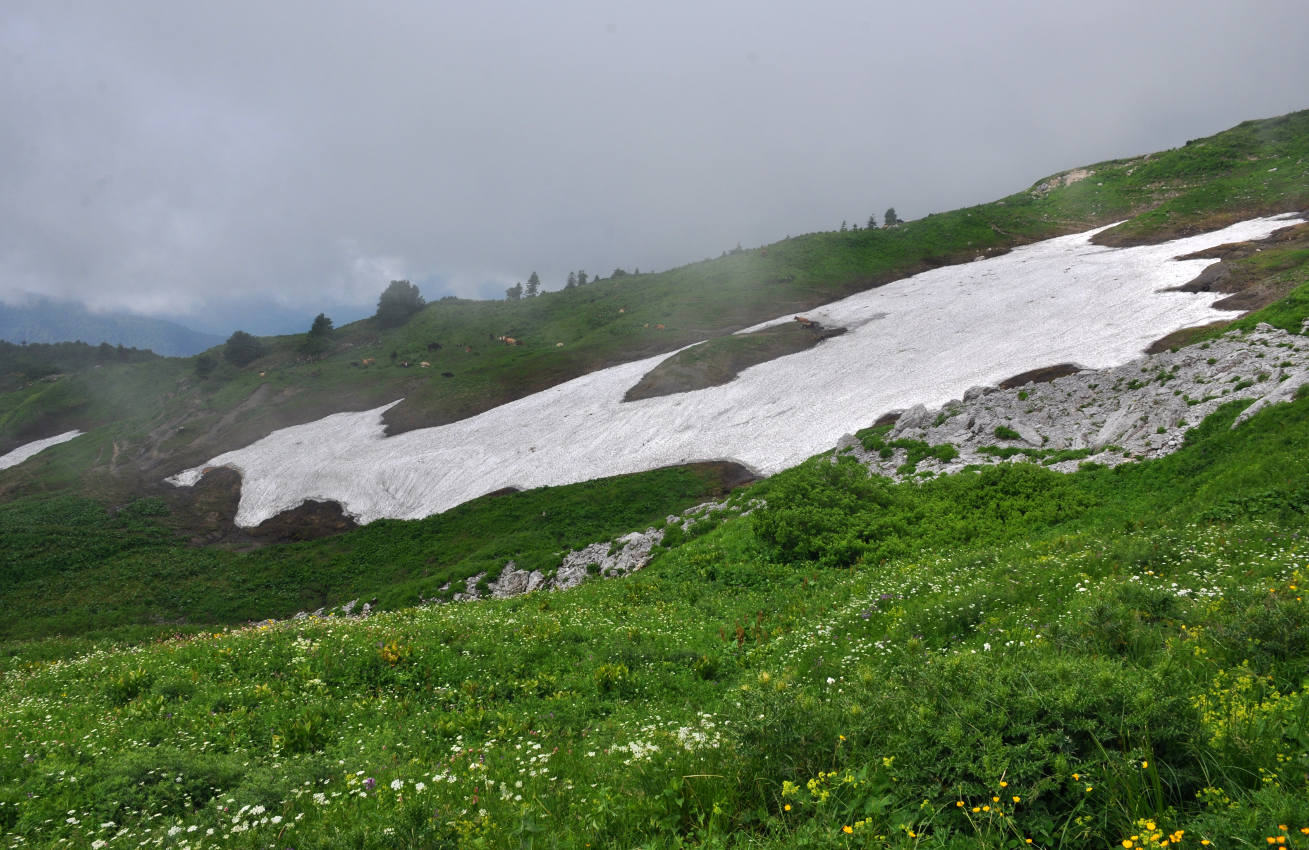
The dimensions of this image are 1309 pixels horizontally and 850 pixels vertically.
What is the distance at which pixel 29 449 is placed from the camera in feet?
235

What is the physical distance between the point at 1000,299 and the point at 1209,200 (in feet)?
117

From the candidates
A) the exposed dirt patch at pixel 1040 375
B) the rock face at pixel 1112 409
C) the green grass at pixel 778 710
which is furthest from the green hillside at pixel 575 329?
the green grass at pixel 778 710

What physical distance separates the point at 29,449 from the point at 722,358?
273 ft

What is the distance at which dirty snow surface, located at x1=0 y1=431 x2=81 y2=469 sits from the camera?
68438 mm

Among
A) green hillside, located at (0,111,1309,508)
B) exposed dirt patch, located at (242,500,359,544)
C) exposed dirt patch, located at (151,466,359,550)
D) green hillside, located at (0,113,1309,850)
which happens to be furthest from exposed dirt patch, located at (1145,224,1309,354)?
exposed dirt patch, located at (151,466,359,550)

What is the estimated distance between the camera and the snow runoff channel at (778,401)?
39281 mm

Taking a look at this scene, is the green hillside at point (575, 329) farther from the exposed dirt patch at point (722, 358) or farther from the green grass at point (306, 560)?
the green grass at point (306, 560)

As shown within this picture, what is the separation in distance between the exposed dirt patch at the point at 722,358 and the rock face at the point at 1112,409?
22.5 meters

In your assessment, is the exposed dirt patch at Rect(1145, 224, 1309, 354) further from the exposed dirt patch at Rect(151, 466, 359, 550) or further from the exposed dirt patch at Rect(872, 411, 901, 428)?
the exposed dirt patch at Rect(151, 466, 359, 550)

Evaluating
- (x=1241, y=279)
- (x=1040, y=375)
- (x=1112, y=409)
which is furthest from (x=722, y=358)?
(x=1241, y=279)

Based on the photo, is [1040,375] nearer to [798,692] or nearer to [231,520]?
[798,692]

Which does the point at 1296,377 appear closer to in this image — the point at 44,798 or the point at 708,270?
the point at 44,798

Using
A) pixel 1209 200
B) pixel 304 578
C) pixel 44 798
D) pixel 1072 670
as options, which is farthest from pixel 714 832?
pixel 1209 200

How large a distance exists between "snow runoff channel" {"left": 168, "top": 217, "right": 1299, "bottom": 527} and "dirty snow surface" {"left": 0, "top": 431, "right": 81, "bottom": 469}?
29298 mm
